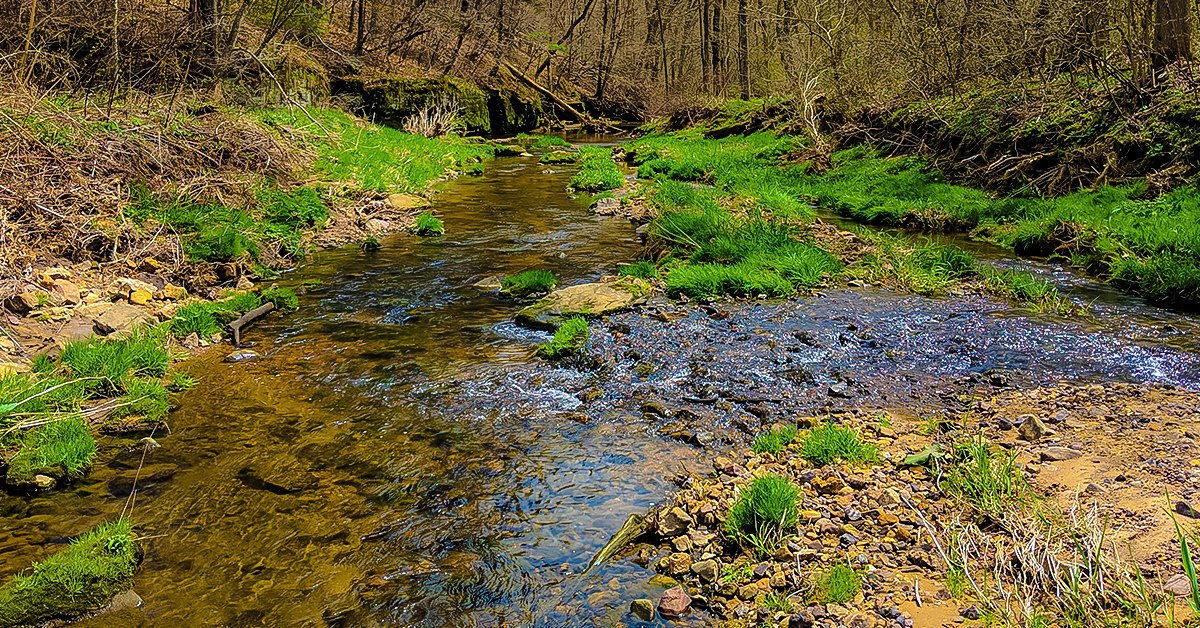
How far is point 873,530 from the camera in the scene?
3.35 metres

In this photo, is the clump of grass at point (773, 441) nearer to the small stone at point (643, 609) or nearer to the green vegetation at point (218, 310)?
→ the small stone at point (643, 609)

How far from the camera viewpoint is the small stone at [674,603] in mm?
2965

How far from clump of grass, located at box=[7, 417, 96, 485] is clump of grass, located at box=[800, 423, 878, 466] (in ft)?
14.1

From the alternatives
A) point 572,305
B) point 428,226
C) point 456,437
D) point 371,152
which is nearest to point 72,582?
point 456,437

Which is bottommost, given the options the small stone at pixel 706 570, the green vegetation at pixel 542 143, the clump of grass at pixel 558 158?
the small stone at pixel 706 570

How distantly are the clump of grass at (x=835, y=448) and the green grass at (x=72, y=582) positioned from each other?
3562 mm

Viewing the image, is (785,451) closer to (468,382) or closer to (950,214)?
(468,382)

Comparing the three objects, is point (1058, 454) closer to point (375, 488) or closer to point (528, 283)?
point (375, 488)

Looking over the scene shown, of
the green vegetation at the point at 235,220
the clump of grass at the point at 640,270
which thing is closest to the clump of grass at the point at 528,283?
the clump of grass at the point at 640,270

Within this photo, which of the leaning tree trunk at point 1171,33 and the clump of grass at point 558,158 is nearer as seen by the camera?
the leaning tree trunk at point 1171,33

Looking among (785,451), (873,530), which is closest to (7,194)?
(785,451)

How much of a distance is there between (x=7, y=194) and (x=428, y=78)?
18585 millimetres

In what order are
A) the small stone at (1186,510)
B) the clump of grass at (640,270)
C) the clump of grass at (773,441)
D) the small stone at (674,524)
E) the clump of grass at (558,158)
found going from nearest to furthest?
the small stone at (1186,510) < the small stone at (674,524) < the clump of grass at (773,441) < the clump of grass at (640,270) < the clump of grass at (558,158)

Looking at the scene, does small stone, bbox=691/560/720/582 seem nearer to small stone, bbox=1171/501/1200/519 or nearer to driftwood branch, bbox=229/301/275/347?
small stone, bbox=1171/501/1200/519
